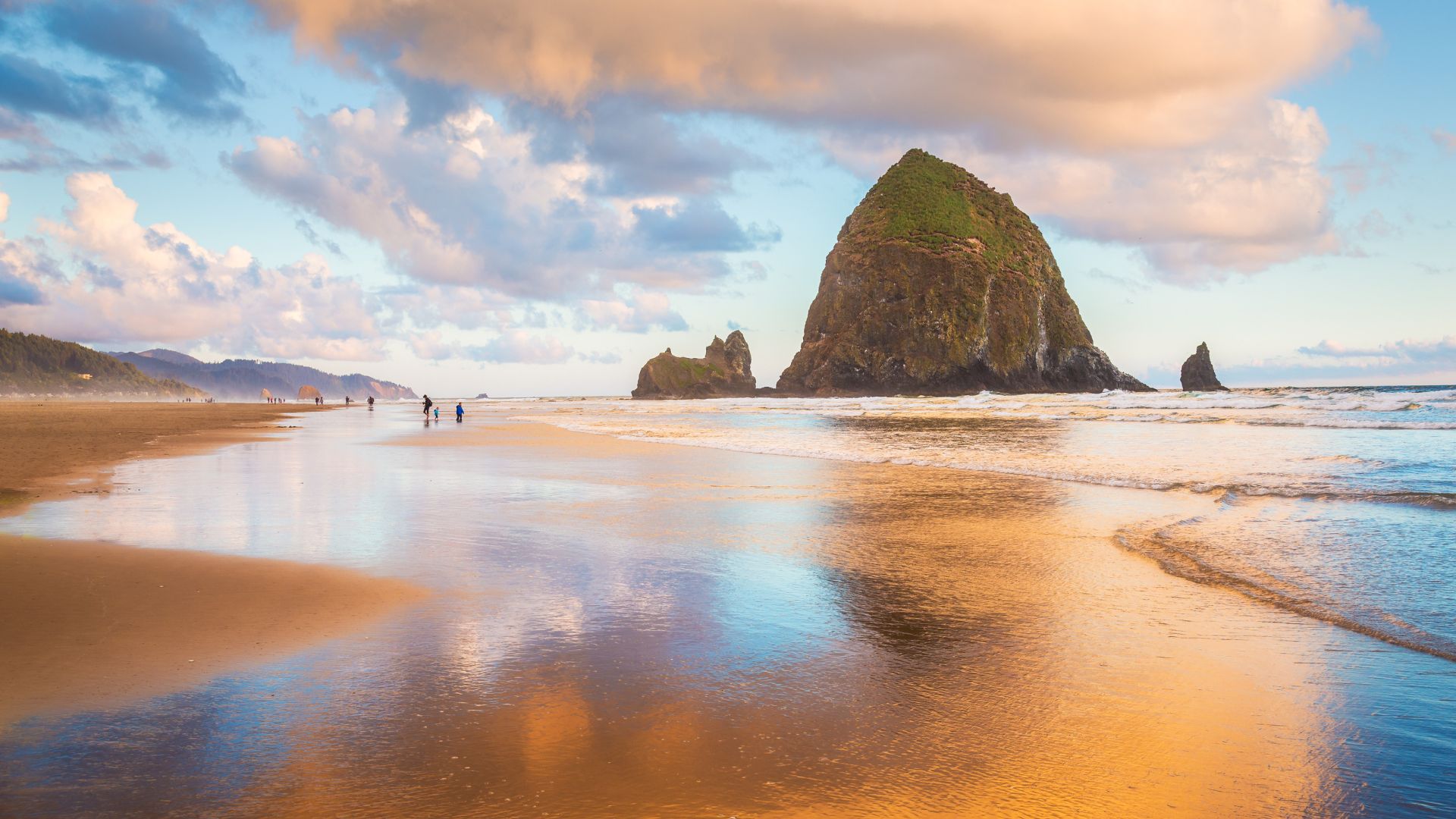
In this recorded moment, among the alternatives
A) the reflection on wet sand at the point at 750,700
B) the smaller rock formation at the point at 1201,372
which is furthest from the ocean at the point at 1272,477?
the smaller rock formation at the point at 1201,372

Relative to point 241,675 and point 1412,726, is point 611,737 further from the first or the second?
point 1412,726

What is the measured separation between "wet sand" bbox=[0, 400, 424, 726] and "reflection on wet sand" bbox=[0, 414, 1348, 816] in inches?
16.7

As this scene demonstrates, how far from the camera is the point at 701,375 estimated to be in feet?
488

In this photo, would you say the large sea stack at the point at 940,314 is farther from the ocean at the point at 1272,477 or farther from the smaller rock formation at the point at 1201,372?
the ocean at the point at 1272,477

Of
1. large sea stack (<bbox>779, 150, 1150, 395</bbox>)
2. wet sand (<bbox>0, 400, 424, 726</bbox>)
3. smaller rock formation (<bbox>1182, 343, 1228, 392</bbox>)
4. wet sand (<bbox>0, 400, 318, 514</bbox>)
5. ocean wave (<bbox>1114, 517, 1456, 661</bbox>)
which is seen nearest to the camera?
wet sand (<bbox>0, 400, 424, 726</bbox>)

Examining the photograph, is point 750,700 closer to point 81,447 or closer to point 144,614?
point 144,614

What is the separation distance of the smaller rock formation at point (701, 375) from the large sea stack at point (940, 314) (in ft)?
93.9

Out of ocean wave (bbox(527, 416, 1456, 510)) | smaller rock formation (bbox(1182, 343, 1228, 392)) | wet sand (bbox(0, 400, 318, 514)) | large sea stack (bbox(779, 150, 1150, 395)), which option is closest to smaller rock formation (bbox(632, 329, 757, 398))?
large sea stack (bbox(779, 150, 1150, 395))

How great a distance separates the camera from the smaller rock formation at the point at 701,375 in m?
146

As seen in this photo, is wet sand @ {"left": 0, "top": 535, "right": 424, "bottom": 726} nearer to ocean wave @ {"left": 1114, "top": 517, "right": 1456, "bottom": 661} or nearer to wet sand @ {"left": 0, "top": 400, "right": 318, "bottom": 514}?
wet sand @ {"left": 0, "top": 400, "right": 318, "bottom": 514}

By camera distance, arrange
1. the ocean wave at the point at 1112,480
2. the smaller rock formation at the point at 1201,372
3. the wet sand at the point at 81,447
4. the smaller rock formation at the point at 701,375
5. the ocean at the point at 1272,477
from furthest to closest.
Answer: the smaller rock formation at the point at 701,375 → the smaller rock formation at the point at 1201,372 → the wet sand at the point at 81,447 → the ocean wave at the point at 1112,480 → the ocean at the point at 1272,477

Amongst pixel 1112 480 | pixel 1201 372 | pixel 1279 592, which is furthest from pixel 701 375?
pixel 1279 592

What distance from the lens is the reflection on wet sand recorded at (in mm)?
3426

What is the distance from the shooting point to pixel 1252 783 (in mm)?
3553
